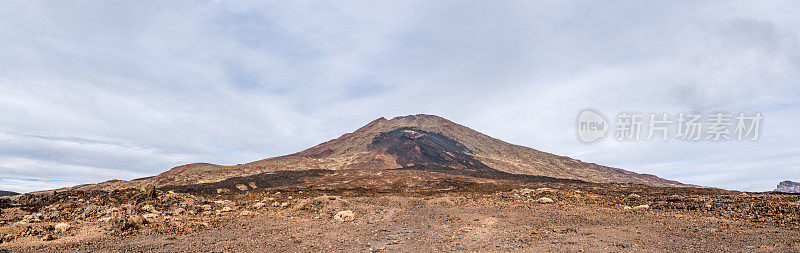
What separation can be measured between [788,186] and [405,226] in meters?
188

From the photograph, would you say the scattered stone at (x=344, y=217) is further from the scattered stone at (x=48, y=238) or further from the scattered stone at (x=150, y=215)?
the scattered stone at (x=48, y=238)

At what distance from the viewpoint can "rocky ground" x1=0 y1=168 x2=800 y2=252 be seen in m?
10.8

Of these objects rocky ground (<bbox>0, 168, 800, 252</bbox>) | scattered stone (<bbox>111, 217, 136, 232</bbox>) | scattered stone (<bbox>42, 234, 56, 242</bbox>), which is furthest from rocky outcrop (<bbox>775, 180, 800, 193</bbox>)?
scattered stone (<bbox>42, 234, 56, 242</bbox>)

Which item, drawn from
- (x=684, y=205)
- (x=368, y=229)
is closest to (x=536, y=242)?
(x=368, y=229)

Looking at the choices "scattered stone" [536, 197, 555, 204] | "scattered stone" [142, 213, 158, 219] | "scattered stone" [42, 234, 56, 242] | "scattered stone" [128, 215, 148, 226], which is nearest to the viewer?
"scattered stone" [42, 234, 56, 242]

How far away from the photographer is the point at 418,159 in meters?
88.3

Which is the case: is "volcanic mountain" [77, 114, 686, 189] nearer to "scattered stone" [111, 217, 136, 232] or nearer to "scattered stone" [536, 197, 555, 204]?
"scattered stone" [111, 217, 136, 232]

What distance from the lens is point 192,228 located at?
45.0 feet

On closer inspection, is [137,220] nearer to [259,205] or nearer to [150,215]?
[150,215]

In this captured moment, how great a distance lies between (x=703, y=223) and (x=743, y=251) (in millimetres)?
5836

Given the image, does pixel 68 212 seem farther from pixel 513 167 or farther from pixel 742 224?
pixel 513 167

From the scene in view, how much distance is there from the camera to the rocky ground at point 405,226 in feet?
35.3

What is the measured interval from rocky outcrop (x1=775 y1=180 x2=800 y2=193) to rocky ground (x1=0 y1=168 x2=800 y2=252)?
168 metres

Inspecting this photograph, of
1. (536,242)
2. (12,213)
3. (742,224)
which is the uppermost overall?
(742,224)
